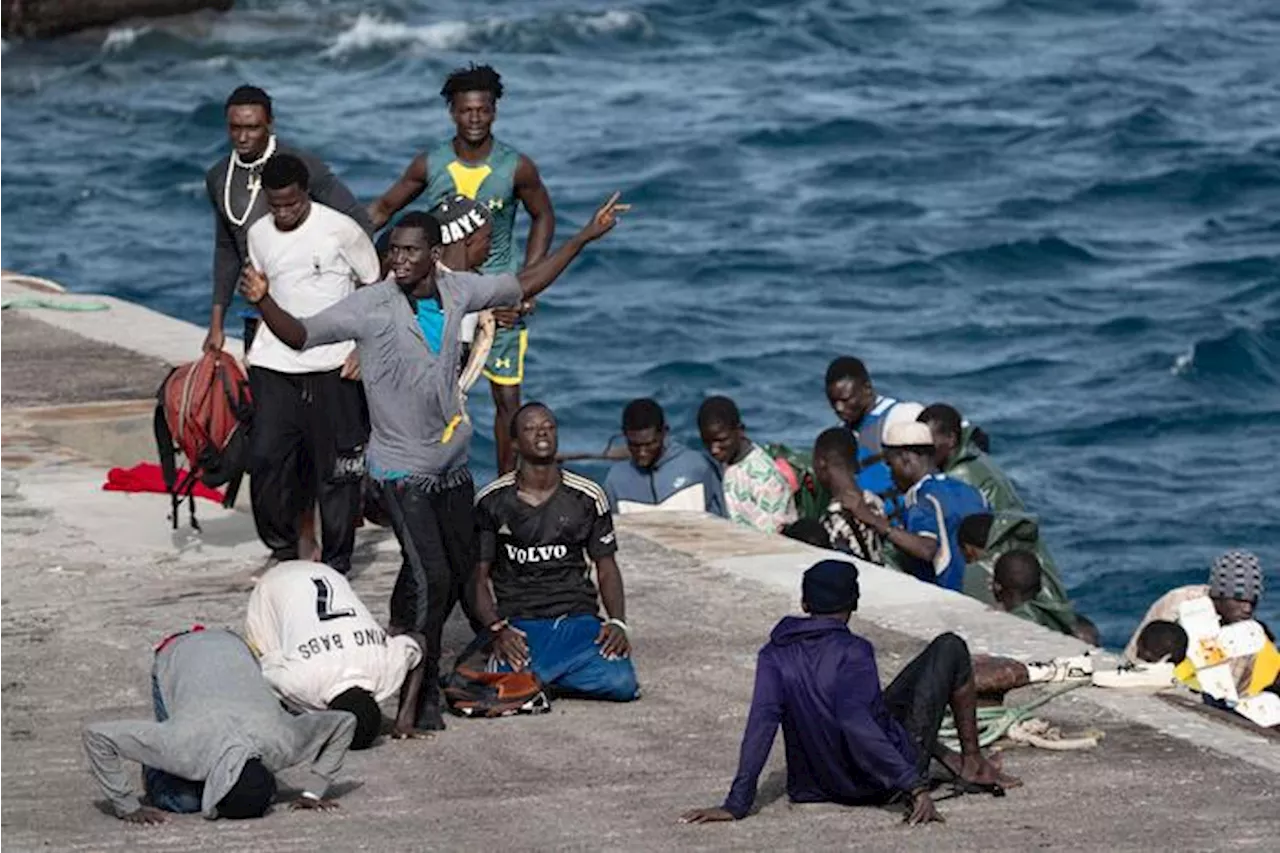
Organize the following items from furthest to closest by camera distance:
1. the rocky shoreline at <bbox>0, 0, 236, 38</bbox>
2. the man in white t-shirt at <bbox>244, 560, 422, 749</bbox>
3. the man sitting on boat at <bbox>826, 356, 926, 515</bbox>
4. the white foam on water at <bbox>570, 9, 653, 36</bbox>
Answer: the white foam on water at <bbox>570, 9, 653, 36</bbox>
the rocky shoreline at <bbox>0, 0, 236, 38</bbox>
the man sitting on boat at <bbox>826, 356, 926, 515</bbox>
the man in white t-shirt at <bbox>244, 560, 422, 749</bbox>

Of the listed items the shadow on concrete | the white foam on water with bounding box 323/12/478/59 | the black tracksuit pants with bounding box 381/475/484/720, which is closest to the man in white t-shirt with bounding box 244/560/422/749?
the black tracksuit pants with bounding box 381/475/484/720

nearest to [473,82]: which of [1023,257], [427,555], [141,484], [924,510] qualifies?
[427,555]

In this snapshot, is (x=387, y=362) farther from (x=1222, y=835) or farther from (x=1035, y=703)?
(x=1222, y=835)

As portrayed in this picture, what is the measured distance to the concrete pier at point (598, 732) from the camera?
1013 centimetres

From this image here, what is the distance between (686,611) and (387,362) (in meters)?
2.30

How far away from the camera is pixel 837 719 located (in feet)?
33.4

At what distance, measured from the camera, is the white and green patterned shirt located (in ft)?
52.1

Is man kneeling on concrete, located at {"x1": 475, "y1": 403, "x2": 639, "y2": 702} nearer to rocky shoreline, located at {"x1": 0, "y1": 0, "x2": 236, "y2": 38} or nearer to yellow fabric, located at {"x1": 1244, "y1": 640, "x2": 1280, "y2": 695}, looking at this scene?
yellow fabric, located at {"x1": 1244, "y1": 640, "x2": 1280, "y2": 695}

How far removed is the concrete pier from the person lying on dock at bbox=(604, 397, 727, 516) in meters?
0.60

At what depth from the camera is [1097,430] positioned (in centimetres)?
2591

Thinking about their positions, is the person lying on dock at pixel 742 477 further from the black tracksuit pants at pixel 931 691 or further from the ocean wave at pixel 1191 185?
the ocean wave at pixel 1191 185

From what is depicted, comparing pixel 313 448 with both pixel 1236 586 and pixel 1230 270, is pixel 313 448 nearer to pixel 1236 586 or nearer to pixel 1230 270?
pixel 1236 586

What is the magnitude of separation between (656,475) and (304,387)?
3312mm

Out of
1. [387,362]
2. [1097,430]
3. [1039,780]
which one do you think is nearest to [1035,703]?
[1039,780]
